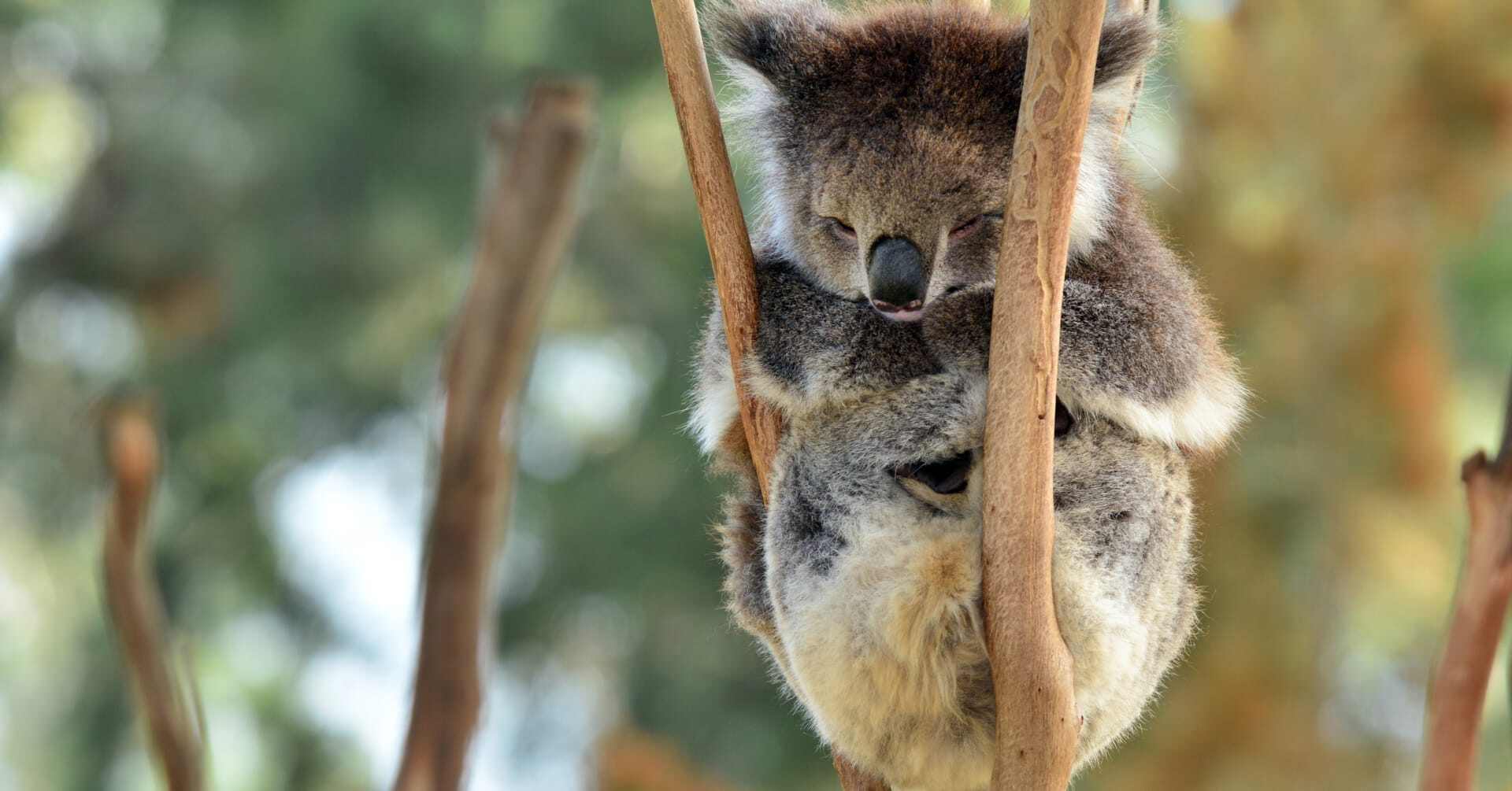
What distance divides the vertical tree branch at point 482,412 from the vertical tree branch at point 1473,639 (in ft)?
3.97

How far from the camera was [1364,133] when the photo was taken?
765 centimetres

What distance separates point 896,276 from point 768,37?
0.58 metres

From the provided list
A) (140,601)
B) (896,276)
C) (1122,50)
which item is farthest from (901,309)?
(140,601)

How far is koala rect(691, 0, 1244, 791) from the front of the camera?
2.13 metres

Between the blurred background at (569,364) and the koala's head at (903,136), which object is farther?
the blurred background at (569,364)

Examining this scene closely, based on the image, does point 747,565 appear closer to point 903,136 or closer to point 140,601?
point 903,136

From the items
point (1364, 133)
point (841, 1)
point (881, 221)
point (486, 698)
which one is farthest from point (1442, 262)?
point (486, 698)

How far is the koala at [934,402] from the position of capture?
6.98 feet

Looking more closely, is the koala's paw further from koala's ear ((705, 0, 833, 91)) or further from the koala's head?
koala's ear ((705, 0, 833, 91))

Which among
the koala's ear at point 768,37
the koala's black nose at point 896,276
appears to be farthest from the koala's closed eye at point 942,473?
the koala's ear at point 768,37

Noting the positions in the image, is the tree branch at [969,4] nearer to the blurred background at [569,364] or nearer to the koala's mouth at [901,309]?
the koala's mouth at [901,309]

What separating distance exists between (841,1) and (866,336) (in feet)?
4.32

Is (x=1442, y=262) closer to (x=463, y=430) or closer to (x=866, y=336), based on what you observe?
(x=866, y=336)

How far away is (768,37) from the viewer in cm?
254
